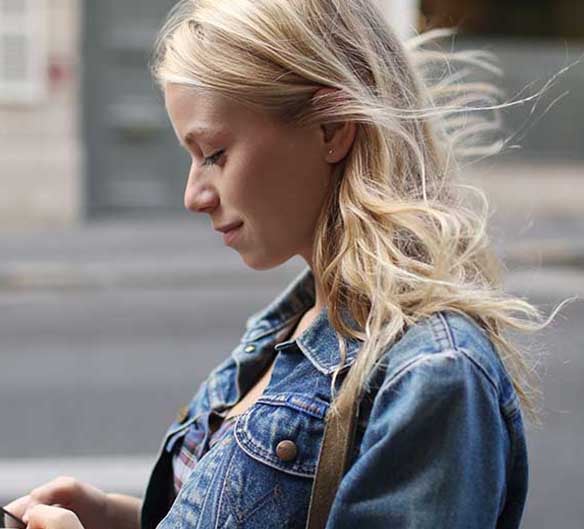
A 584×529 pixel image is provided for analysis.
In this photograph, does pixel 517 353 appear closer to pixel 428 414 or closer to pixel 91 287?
pixel 428 414

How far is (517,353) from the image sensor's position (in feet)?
5.04

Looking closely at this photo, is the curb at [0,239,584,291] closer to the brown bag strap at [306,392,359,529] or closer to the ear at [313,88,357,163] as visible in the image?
the ear at [313,88,357,163]

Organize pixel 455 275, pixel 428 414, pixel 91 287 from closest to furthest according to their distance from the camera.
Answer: pixel 428 414, pixel 455 275, pixel 91 287

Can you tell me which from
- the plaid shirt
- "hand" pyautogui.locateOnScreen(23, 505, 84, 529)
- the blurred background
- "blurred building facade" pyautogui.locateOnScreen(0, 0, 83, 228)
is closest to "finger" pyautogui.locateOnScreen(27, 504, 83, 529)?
"hand" pyautogui.locateOnScreen(23, 505, 84, 529)

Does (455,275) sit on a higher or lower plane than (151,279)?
higher

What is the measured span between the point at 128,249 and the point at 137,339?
348 cm

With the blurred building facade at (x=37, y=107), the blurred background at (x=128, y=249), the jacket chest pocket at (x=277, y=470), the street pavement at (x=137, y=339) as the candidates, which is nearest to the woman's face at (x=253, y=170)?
the jacket chest pocket at (x=277, y=470)

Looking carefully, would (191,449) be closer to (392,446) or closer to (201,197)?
(201,197)

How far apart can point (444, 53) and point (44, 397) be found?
184 inches

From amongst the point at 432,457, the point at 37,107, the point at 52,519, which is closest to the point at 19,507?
the point at 52,519

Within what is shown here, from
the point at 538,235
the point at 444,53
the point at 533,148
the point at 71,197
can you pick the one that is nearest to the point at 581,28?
the point at 533,148

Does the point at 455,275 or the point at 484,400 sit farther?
the point at 455,275

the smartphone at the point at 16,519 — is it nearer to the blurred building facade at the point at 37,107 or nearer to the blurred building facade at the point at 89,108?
the blurred building facade at the point at 89,108

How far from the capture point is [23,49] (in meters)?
12.1
